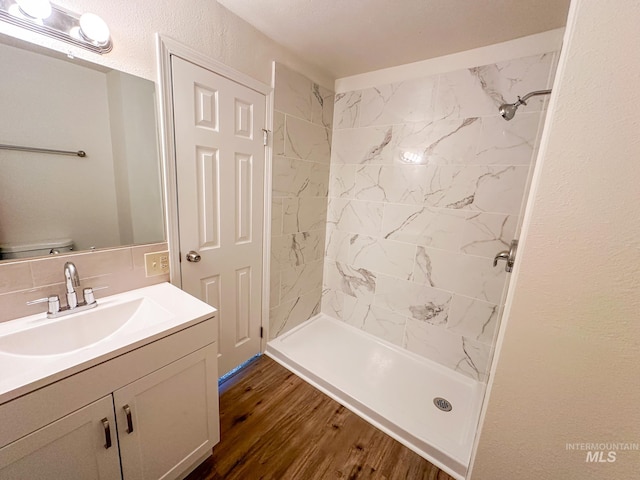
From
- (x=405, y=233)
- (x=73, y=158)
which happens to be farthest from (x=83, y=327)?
(x=405, y=233)

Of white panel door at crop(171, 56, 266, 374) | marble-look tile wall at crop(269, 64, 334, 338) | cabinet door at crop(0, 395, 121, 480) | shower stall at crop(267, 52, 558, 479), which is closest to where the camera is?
cabinet door at crop(0, 395, 121, 480)

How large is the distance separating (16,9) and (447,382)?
2.84 metres

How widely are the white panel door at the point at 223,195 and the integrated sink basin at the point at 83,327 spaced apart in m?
0.33

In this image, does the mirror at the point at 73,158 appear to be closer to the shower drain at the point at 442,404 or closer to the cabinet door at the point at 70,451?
the cabinet door at the point at 70,451

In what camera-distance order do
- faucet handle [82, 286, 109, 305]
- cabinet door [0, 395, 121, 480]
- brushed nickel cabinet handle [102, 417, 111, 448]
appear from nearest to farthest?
cabinet door [0, 395, 121, 480] < brushed nickel cabinet handle [102, 417, 111, 448] < faucet handle [82, 286, 109, 305]

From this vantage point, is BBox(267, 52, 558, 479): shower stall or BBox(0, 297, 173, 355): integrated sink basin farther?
BBox(267, 52, 558, 479): shower stall

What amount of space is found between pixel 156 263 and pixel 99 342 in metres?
0.47

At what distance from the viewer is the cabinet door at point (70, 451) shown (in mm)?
674

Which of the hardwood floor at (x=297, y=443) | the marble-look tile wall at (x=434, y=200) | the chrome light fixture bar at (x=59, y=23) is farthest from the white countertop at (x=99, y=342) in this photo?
the marble-look tile wall at (x=434, y=200)

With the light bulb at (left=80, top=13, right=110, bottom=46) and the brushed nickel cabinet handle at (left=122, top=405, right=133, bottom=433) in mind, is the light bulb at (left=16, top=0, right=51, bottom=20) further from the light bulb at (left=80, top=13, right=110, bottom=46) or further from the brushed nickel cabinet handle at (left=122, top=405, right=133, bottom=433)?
the brushed nickel cabinet handle at (left=122, top=405, right=133, bottom=433)

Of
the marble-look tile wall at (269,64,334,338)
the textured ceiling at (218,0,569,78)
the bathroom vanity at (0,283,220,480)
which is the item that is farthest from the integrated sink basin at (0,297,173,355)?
the textured ceiling at (218,0,569,78)

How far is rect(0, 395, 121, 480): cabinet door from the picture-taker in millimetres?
674

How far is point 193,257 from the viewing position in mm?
1445

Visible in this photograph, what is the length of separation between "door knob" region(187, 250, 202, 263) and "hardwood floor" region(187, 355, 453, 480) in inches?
36.6
